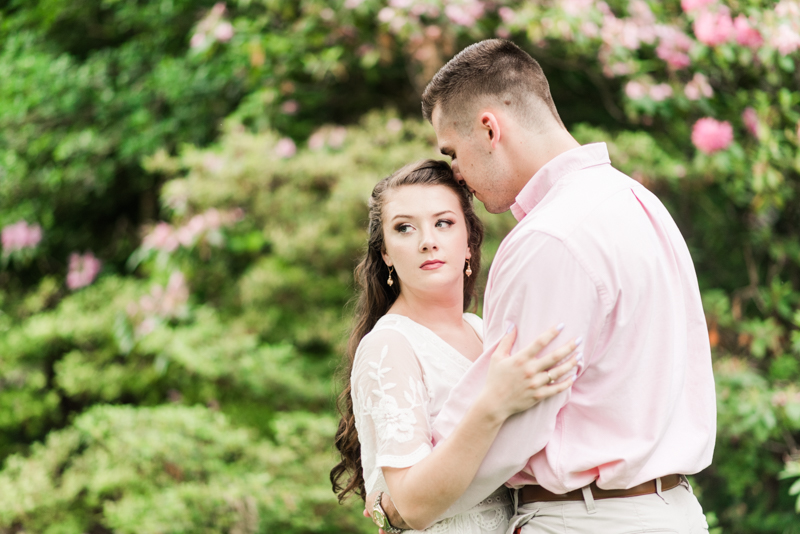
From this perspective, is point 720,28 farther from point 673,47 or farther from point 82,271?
point 82,271

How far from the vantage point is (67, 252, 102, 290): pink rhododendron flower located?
6324 millimetres

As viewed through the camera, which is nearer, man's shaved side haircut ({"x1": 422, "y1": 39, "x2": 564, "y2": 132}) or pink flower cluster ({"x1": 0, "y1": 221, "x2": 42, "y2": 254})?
man's shaved side haircut ({"x1": 422, "y1": 39, "x2": 564, "y2": 132})

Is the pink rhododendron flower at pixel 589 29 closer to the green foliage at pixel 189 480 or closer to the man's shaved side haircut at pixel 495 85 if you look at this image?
the man's shaved side haircut at pixel 495 85

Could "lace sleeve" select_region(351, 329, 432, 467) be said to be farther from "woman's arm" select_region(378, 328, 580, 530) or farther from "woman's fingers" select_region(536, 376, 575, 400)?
"woman's fingers" select_region(536, 376, 575, 400)

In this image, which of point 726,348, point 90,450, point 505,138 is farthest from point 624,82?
point 90,450

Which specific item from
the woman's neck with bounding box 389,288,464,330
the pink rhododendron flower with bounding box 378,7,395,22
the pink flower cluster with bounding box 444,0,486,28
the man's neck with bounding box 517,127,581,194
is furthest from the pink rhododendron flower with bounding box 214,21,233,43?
the man's neck with bounding box 517,127,581,194

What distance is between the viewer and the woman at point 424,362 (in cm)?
145

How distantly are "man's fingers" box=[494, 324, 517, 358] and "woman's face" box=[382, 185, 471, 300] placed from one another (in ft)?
1.85

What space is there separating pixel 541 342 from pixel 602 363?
18cm

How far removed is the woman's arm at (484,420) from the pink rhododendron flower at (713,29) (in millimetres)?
3370

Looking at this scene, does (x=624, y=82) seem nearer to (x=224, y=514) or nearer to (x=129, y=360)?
(x=224, y=514)

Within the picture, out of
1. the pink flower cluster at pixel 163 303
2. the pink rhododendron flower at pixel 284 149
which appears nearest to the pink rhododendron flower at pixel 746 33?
the pink rhododendron flower at pixel 284 149

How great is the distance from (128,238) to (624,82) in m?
5.03

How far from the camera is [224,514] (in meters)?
3.93
